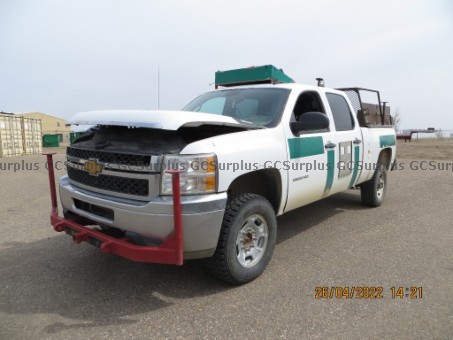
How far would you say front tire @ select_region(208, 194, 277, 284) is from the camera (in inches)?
110

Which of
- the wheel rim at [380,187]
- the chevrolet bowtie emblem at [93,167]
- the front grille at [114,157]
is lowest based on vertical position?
the wheel rim at [380,187]

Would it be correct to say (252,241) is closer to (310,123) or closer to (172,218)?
(172,218)

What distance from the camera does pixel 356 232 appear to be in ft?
15.1

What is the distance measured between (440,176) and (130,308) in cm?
1013

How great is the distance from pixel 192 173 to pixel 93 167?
986 millimetres

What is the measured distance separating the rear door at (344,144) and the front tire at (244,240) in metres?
1.41

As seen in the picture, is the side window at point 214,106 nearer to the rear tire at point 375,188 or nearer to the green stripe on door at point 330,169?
the green stripe on door at point 330,169

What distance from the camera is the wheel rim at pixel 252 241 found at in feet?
9.98

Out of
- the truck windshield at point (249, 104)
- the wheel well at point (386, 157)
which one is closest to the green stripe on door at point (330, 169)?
the truck windshield at point (249, 104)

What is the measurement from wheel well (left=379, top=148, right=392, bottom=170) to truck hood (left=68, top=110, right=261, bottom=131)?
385 cm

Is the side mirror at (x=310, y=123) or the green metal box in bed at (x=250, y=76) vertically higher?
the green metal box in bed at (x=250, y=76)

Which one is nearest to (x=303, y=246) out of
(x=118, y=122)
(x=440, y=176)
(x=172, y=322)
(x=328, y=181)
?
(x=328, y=181)

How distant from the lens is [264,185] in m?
3.45

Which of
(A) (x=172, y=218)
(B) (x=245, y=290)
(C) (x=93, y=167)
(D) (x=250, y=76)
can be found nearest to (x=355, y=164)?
(D) (x=250, y=76)
